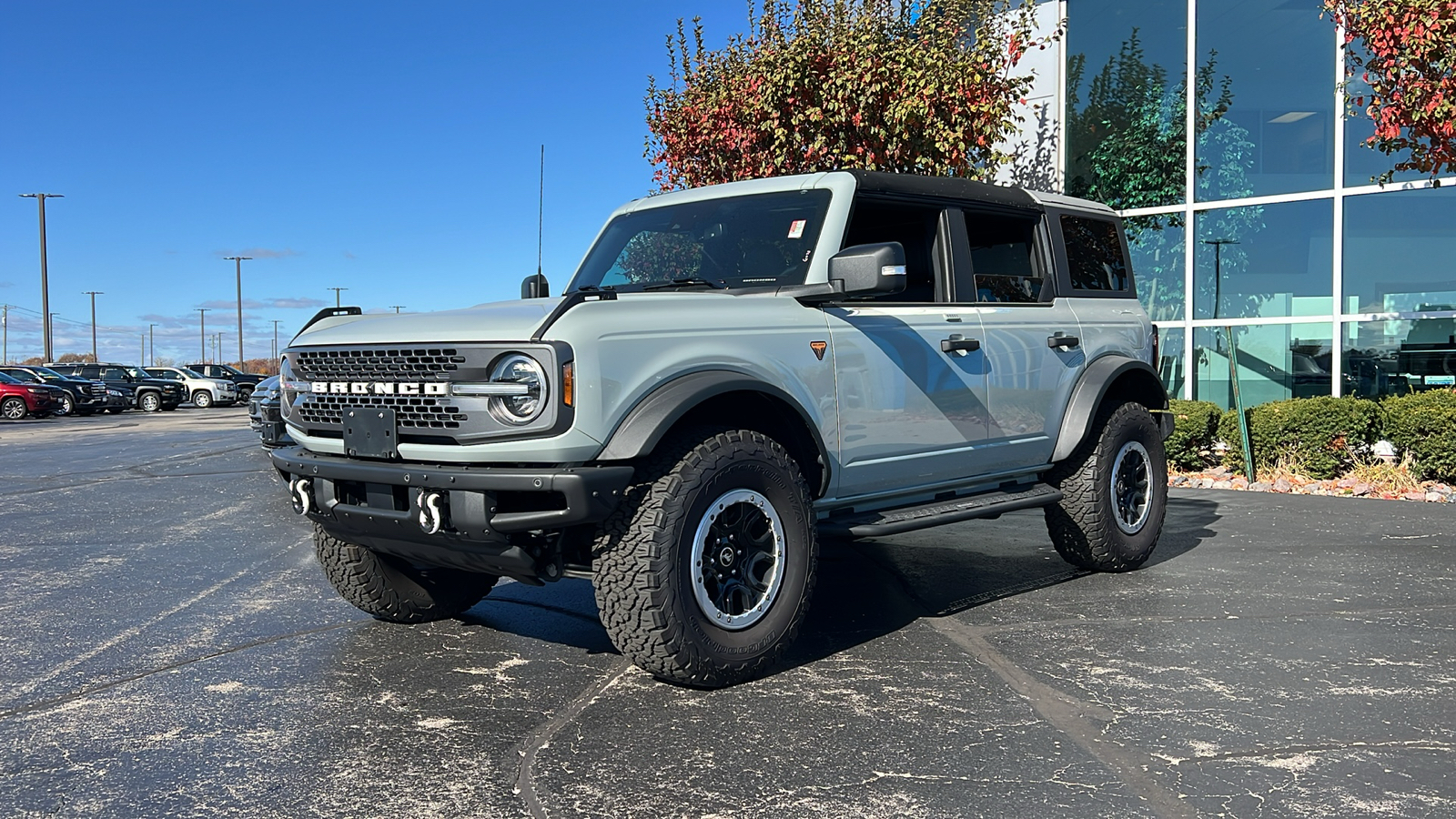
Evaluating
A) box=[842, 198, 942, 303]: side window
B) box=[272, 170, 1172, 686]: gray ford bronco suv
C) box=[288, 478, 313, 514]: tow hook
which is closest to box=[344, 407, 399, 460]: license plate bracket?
box=[272, 170, 1172, 686]: gray ford bronco suv

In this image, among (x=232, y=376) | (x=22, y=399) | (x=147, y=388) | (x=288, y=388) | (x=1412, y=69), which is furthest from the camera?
(x=232, y=376)

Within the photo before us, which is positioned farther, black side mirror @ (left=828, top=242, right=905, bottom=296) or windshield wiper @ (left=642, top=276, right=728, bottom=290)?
windshield wiper @ (left=642, top=276, right=728, bottom=290)

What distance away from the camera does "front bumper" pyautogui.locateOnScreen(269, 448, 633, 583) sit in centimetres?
401

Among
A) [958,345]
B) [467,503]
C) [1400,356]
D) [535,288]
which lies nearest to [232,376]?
[1400,356]

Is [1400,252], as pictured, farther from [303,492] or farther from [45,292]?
[45,292]

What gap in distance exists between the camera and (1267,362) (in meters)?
13.8

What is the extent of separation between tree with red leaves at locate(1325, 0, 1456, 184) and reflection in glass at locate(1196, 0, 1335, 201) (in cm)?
306

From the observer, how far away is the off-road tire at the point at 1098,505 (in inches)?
254

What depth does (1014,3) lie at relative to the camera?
1625 centimetres

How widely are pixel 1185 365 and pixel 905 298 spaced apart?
9.90 meters

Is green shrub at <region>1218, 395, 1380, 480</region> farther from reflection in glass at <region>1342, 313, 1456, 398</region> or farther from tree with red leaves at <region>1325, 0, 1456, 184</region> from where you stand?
tree with red leaves at <region>1325, 0, 1456, 184</region>

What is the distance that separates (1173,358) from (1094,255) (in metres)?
8.30

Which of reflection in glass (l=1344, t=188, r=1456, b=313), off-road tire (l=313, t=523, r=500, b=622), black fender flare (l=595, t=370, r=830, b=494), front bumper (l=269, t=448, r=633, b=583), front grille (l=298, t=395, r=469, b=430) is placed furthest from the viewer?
reflection in glass (l=1344, t=188, r=1456, b=313)

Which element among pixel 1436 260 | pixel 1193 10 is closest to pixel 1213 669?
pixel 1436 260
